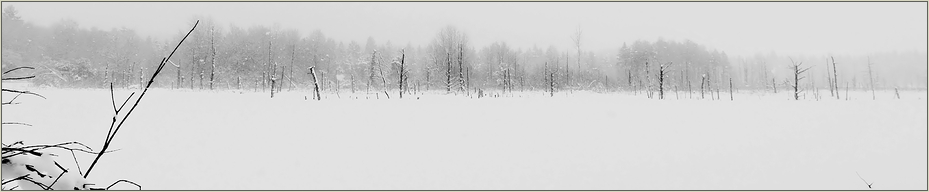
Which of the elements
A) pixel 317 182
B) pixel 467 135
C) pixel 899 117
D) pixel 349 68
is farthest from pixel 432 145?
pixel 349 68

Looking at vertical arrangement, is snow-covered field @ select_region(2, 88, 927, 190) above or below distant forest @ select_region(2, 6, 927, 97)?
below

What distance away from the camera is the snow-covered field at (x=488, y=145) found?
3.94 m

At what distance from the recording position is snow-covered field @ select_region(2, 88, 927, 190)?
12.9 ft

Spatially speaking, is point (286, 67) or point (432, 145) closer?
point (432, 145)

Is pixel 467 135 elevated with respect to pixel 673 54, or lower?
lower

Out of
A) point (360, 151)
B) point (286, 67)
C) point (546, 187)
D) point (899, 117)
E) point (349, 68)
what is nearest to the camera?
point (546, 187)

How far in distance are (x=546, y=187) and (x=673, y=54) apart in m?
43.5

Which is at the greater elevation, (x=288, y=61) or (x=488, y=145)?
(x=288, y=61)

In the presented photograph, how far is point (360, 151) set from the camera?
4.58m

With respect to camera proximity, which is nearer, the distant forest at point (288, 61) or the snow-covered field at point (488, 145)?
the snow-covered field at point (488, 145)

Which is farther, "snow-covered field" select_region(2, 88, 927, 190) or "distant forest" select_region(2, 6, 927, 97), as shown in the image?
"distant forest" select_region(2, 6, 927, 97)

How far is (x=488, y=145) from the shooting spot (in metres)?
4.84

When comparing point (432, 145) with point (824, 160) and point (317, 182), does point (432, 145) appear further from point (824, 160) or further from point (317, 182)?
point (824, 160)

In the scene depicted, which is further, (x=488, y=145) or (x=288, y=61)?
(x=288, y=61)
